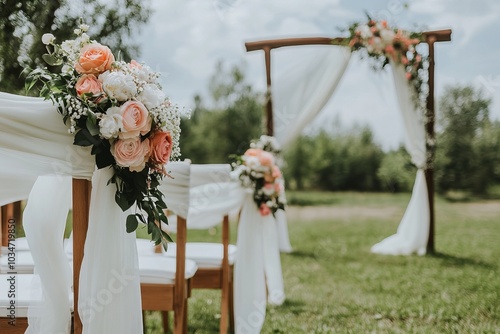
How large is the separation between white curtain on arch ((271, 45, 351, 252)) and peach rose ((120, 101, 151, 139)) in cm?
468

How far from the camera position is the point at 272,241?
4.37 m

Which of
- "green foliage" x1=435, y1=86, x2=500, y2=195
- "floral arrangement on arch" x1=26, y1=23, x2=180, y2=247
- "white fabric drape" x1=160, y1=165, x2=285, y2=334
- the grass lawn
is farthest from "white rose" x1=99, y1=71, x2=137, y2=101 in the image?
"green foliage" x1=435, y1=86, x2=500, y2=195

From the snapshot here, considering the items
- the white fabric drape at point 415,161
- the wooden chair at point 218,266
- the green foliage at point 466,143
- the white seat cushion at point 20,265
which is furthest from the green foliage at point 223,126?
the white seat cushion at point 20,265

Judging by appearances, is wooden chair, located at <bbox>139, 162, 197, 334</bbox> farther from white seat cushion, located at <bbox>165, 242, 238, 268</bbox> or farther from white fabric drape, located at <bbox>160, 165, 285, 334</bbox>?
white fabric drape, located at <bbox>160, 165, 285, 334</bbox>

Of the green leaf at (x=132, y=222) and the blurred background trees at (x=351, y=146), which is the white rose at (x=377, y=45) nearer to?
the blurred background trees at (x=351, y=146)

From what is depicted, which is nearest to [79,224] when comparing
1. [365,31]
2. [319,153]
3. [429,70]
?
[365,31]

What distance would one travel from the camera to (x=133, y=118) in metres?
1.85

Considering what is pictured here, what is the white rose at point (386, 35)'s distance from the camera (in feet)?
20.2

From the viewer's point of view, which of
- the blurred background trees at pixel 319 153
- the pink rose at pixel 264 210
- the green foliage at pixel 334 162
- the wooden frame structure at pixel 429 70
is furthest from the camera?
the green foliage at pixel 334 162

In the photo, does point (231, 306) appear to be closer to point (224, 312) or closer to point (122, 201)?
point (224, 312)

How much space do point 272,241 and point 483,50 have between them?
19.1 feet

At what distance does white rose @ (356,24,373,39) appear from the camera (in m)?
6.14

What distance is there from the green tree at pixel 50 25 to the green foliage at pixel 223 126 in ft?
22.3

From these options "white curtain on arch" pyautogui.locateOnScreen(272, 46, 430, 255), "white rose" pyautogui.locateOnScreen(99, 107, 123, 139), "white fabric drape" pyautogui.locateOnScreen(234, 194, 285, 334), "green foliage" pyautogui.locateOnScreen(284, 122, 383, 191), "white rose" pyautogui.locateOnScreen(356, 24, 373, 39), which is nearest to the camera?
"white rose" pyautogui.locateOnScreen(99, 107, 123, 139)
